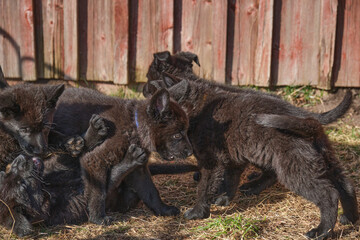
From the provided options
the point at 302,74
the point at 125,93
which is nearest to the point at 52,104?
the point at 125,93

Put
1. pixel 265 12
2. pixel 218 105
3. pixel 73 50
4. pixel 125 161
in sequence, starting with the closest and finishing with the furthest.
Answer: pixel 125 161, pixel 218 105, pixel 265 12, pixel 73 50

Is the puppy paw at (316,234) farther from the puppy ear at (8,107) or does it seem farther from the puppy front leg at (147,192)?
the puppy ear at (8,107)

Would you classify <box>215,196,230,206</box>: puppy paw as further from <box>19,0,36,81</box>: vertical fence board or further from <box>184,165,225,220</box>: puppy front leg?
<box>19,0,36,81</box>: vertical fence board

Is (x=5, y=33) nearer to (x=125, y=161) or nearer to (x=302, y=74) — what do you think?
(x=125, y=161)

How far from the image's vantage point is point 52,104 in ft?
13.3

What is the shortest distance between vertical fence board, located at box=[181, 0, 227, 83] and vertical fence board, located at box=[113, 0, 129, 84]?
84 centimetres

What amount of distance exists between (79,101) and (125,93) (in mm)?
2345

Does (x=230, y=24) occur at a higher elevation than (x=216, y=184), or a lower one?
higher

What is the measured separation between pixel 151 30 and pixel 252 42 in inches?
58.5

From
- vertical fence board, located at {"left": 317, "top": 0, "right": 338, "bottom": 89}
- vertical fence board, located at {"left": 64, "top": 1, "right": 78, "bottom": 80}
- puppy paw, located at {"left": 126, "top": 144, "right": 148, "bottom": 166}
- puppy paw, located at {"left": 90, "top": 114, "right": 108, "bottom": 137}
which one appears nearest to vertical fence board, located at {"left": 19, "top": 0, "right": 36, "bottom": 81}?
vertical fence board, located at {"left": 64, "top": 1, "right": 78, "bottom": 80}

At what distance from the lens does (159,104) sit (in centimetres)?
385

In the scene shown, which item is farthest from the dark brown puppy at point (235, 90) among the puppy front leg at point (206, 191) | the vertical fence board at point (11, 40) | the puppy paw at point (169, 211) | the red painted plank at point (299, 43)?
the vertical fence board at point (11, 40)

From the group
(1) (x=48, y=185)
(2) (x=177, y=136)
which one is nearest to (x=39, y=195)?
(1) (x=48, y=185)

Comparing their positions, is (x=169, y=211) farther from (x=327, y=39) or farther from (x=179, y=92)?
(x=327, y=39)
